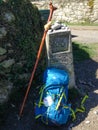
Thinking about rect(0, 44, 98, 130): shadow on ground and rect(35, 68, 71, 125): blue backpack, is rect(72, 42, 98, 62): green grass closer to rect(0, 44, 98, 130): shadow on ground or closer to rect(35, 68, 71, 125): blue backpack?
rect(0, 44, 98, 130): shadow on ground

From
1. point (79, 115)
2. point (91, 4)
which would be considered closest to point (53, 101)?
point (79, 115)

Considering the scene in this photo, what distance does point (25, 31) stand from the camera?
23.7 feet

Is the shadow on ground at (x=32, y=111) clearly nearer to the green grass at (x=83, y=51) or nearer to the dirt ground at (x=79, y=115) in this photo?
the dirt ground at (x=79, y=115)

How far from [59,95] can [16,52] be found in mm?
1137

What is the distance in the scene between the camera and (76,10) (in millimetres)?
17328

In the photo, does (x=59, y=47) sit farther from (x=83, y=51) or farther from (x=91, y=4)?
(x=91, y=4)

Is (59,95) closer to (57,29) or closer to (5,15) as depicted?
(57,29)

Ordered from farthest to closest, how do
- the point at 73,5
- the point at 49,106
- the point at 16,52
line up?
the point at 73,5 → the point at 16,52 → the point at 49,106

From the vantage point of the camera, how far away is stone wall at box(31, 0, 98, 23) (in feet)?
56.3

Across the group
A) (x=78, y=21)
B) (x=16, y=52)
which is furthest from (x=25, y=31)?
(x=78, y=21)

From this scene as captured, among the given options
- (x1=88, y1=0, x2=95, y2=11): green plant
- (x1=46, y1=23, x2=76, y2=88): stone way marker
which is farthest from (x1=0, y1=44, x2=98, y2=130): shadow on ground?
(x1=88, y1=0, x2=95, y2=11): green plant

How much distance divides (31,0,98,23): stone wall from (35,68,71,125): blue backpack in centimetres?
1082

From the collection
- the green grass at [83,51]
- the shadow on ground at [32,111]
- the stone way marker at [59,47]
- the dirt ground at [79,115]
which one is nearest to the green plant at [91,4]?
the green grass at [83,51]

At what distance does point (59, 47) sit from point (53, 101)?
109 cm
